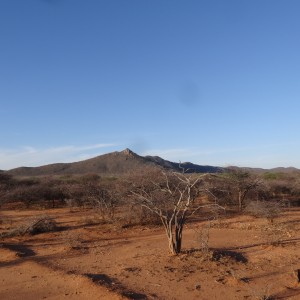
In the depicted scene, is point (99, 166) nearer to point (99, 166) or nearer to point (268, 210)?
point (99, 166)

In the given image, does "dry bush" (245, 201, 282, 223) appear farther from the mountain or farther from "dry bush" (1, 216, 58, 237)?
the mountain

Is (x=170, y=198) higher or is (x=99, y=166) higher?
(x=99, y=166)

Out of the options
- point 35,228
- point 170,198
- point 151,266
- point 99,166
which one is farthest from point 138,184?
point 99,166

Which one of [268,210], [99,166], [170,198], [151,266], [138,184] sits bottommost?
[151,266]

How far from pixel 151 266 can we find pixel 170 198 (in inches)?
348

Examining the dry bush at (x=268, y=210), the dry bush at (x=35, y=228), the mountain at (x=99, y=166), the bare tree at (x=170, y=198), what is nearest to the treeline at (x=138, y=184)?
the bare tree at (x=170, y=198)

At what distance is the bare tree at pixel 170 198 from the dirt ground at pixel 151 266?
638 mm

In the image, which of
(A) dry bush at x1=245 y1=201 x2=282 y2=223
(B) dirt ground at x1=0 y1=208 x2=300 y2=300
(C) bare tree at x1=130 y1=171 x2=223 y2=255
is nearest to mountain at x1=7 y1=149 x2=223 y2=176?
(C) bare tree at x1=130 y1=171 x2=223 y2=255

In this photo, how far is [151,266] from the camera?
10211mm

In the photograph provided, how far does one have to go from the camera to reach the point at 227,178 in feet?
87.5

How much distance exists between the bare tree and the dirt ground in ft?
2.09

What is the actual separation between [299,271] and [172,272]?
2.71 meters

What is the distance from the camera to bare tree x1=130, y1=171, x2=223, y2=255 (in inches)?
446

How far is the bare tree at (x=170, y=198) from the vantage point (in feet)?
37.2
